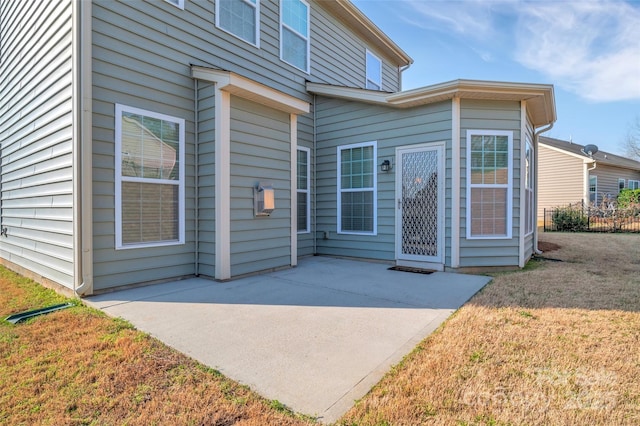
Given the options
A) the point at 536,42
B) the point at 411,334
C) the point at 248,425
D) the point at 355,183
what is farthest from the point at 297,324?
the point at 536,42

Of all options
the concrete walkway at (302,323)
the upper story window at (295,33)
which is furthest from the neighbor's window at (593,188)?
the upper story window at (295,33)

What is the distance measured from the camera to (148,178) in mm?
4418

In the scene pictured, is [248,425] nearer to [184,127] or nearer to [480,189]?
[184,127]

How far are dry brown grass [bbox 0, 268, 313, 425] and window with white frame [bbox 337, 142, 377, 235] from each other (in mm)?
4616

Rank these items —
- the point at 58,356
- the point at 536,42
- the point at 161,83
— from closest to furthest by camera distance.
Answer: the point at 58,356 → the point at 161,83 → the point at 536,42

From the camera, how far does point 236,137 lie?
16.1 ft

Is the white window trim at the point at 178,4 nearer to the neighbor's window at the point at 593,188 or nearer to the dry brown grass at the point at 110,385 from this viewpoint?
the dry brown grass at the point at 110,385

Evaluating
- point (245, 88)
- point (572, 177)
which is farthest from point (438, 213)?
point (572, 177)

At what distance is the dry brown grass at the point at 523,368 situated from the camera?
71.5 inches

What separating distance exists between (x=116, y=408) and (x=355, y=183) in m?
5.54

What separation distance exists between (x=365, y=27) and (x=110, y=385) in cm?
957

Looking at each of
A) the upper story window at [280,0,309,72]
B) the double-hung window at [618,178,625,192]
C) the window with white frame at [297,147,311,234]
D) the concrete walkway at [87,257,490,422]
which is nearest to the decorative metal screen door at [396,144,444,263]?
the concrete walkway at [87,257,490,422]

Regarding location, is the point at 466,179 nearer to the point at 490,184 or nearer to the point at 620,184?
the point at 490,184

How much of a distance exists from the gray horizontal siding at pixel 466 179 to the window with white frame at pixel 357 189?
1.60 metres
